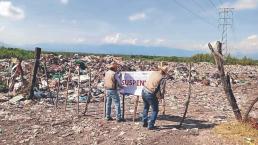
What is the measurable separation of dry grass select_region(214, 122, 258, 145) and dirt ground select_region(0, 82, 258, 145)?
22 centimetres

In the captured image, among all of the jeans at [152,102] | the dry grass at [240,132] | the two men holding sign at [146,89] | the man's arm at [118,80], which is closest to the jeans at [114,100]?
the two men holding sign at [146,89]

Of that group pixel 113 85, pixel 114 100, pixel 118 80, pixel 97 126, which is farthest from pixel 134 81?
pixel 97 126

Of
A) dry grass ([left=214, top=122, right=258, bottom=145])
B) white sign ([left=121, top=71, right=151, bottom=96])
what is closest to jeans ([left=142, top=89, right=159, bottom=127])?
white sign ([left=121, top=71, right=151, bottom=96])

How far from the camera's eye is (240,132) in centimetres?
1229

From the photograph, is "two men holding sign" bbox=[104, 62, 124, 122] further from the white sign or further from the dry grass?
the dry grass

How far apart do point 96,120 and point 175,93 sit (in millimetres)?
8767

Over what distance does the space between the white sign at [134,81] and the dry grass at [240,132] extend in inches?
98.3

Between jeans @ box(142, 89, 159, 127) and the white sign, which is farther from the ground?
the white sign

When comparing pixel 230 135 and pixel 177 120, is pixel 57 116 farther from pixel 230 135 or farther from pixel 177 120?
pixel 230 135

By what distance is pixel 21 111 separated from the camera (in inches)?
627

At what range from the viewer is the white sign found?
44.7ft

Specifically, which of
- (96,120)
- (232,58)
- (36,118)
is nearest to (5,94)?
(36,118)

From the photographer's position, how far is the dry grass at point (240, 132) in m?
11.8

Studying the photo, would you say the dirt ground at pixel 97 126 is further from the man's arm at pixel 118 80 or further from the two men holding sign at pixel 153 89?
the man's arm at pixel 118 80
